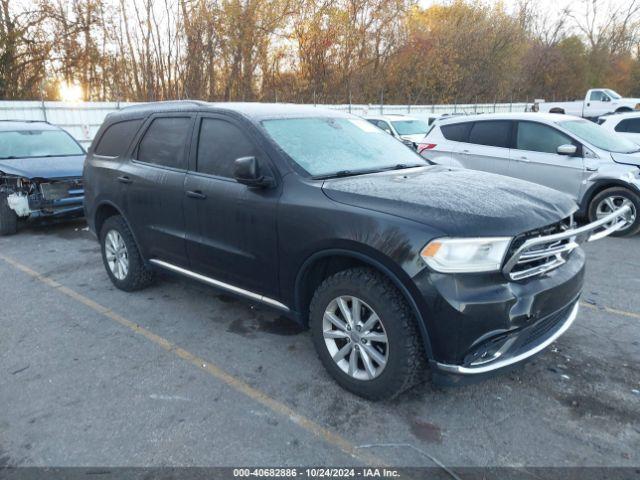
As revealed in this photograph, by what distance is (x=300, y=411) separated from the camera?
2.88 meters

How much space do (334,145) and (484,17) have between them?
3688 cm

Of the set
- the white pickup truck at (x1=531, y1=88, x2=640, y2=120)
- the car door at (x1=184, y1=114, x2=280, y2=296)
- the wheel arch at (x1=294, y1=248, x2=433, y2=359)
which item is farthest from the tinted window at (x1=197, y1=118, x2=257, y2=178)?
the white pickup truck at (x1=531, y1=88, x2=640, y2=120)

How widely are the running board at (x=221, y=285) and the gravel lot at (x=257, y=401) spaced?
44cm

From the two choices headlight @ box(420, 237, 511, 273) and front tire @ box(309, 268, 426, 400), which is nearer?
headlight @ box(420, 237, 511, 273)

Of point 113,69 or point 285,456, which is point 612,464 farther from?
point 113,69

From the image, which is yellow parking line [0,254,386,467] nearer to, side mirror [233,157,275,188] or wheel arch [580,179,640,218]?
side mirror [233,157,275,188]

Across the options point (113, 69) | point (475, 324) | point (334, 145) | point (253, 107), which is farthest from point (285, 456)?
point (113, 69)

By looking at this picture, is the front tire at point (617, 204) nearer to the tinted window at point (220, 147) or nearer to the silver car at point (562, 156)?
the silver car at point (562, 156)

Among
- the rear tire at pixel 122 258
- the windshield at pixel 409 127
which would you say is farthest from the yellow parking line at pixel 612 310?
the windshield at pixel 409 127

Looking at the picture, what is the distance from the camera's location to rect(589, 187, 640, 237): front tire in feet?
21.6

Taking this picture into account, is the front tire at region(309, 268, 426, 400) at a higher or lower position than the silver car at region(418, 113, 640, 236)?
lower

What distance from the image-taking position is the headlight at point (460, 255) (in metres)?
2.45

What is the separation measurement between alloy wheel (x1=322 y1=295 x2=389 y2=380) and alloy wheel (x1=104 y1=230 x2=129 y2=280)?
2609 mm

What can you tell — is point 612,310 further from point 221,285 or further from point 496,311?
point 221,285
